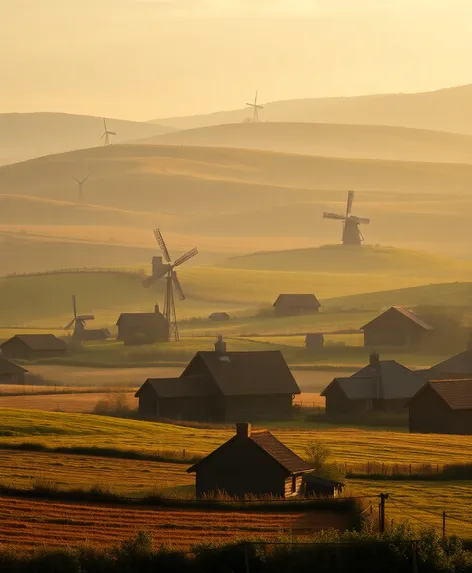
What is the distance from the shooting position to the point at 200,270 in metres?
192

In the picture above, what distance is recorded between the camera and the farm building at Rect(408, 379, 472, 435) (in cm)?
7000

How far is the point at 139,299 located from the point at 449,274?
49.2m

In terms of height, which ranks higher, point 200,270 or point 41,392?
point 200,270

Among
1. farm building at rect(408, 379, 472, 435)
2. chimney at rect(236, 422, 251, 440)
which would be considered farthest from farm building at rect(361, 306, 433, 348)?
chimney at rect(236, 422, 251, 440)

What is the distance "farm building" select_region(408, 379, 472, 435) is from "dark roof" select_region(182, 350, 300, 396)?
869 cm

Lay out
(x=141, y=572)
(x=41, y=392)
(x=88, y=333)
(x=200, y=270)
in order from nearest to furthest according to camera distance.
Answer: (x=141, y=572), (x=41, y=392), (x=88, y=333), (x=200, y=270)

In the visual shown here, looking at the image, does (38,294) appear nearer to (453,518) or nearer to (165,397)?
(165,397)

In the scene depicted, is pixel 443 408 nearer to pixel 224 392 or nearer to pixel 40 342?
pixel 224 392

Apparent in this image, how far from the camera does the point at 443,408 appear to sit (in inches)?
2781

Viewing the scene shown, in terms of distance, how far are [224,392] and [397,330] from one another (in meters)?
42.4

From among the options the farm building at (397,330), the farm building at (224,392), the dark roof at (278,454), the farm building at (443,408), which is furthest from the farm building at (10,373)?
the dark roof at (278,454)

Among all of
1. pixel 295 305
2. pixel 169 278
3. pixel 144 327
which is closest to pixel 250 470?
pixel 144 327

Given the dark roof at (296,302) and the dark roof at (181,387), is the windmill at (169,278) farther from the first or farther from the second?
the dark roof at (181,387)

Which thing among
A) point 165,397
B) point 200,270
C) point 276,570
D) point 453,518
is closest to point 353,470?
point 453,518
